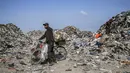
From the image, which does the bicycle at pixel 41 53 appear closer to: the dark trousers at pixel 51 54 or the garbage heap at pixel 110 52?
the dark trousers at pixel 51 54

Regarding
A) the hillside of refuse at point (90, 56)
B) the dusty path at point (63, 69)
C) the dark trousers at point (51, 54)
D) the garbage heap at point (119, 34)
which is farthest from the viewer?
the garbage heap at point (119, 34)

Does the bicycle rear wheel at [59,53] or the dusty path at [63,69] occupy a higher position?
the bicycle rear wheel at [59,53]

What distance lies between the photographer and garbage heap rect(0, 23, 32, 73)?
993 centimetres

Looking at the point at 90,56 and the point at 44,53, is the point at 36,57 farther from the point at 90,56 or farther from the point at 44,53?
the point at 90,56

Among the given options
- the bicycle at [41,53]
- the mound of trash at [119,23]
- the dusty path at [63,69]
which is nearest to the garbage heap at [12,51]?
the bicycle at [41,53]

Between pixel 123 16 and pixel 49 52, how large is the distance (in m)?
9.78

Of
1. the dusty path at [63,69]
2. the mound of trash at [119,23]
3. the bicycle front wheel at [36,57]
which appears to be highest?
the mound of trash at [119,23]

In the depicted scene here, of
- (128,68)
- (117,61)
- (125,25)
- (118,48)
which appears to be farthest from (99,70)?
(125,25)

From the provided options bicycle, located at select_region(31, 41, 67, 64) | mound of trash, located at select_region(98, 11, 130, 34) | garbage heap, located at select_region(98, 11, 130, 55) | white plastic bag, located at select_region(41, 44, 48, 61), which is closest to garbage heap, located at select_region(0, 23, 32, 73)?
bicycle, located at select_region(31, 41, 67, 64)

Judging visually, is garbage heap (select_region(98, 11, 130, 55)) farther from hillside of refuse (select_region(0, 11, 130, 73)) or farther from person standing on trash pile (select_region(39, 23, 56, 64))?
person standing on trash pile (select_region(39, 23, 56, 64))

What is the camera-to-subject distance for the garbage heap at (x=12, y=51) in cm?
993

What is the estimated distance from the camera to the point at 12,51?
14.9 metres

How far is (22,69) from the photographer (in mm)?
8992

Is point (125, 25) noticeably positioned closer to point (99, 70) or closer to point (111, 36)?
point (111, 36)
